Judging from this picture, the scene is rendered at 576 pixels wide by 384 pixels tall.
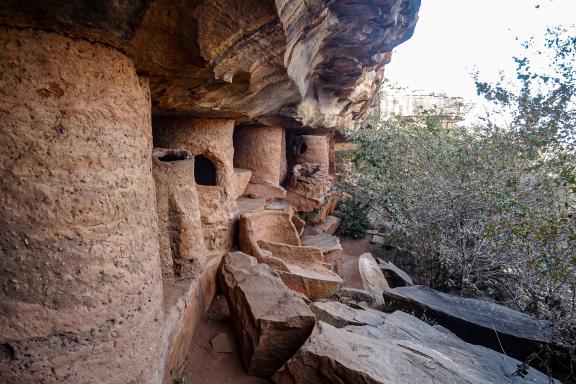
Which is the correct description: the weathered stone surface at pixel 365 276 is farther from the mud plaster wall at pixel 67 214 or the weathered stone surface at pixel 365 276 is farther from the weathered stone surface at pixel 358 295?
the mud plaster wall at pixel 67 214

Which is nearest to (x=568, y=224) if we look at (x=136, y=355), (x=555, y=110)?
(x=555, y=110)

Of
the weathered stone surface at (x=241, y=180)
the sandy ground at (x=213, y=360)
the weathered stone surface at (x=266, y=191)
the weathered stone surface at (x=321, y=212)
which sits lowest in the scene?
the sandy ground at (x=213, y=360)

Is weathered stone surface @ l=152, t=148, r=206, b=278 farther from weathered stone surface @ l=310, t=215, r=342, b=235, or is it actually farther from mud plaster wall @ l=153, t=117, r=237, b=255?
weathered stone surface @ l=310, t=215, r=342, b=235

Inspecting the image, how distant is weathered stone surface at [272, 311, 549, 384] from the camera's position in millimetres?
2246

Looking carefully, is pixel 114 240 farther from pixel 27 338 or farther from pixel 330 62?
pixel 330 62

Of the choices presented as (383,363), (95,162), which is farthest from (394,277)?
(95,162)

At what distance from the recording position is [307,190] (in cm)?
763

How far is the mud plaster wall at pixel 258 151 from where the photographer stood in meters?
6.52

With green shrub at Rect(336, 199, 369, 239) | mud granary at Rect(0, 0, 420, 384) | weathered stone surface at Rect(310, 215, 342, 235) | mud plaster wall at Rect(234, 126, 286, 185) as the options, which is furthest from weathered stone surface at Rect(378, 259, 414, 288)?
mud granary at Rect(0, 0, 420, 384)

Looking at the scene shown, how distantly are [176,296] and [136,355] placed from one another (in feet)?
2.92

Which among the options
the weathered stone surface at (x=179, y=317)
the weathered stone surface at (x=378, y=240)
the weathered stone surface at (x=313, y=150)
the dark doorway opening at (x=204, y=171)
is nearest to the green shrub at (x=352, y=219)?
the weathered stone surface at (x=378, y=240)

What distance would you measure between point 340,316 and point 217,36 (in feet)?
9.15

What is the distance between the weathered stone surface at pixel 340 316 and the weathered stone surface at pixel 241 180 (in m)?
2.85

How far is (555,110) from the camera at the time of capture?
5535mm
